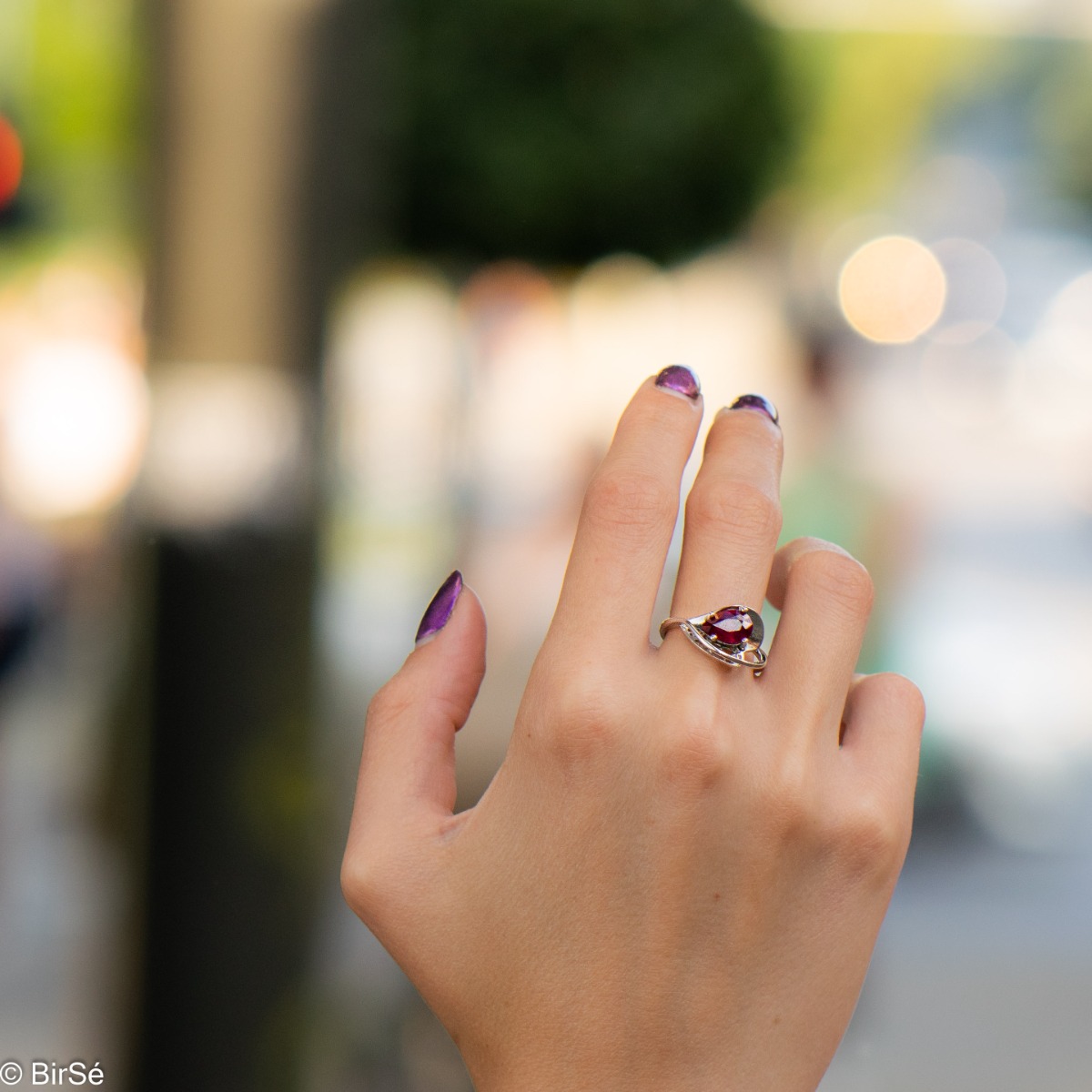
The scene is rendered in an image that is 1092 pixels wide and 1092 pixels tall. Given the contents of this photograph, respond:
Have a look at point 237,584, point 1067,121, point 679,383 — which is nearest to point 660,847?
point 679,383

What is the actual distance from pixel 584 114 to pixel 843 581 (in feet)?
29.9

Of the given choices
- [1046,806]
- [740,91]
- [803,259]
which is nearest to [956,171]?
[803,259]

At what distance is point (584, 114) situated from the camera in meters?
9.33

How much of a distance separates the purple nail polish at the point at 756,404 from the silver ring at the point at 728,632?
0.50 ft

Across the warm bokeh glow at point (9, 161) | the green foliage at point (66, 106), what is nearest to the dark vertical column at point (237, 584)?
the green foliage at point (66, 106)

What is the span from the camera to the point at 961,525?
721cm

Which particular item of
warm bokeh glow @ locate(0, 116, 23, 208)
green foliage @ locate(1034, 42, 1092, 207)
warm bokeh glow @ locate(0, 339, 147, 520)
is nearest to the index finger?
warm bokeh glow @ locate(0, 339, 147, 520)

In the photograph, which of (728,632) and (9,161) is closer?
(728,632)

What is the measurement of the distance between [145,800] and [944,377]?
6.17 metres

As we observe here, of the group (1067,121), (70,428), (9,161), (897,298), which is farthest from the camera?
(1067,121)

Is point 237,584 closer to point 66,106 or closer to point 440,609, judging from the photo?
point 440,609

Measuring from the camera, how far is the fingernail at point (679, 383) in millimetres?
801

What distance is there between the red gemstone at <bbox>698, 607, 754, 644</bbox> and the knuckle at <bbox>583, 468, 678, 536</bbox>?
6cm

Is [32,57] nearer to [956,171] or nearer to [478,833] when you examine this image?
[478,833]
